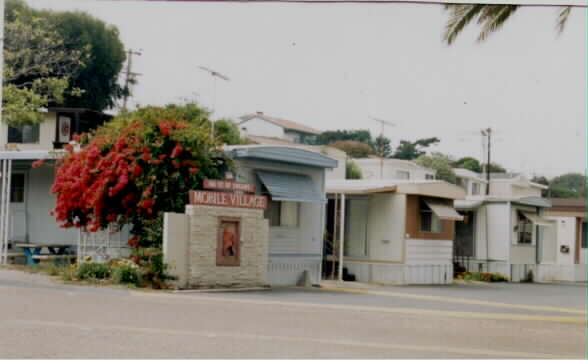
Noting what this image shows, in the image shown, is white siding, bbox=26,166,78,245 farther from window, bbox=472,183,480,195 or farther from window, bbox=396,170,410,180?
window, bbox=472,183,480,195

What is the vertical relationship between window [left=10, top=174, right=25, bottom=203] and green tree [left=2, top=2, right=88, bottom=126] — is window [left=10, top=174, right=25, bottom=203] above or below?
below

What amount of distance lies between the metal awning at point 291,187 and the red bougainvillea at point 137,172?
1.81 metres

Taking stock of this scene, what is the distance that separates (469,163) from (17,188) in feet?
113

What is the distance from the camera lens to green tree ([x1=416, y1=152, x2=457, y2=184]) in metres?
46.1

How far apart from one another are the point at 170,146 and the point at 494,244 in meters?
15.2

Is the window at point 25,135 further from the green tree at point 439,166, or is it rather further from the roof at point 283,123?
the green tree at point 439,166

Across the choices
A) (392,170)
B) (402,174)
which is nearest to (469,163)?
(402,174)

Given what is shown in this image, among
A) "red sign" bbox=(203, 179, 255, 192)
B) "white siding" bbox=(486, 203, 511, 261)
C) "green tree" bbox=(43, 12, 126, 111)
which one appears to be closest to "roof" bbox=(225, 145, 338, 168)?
Result: "red sign" bbox=(203, 179, 255, 192)

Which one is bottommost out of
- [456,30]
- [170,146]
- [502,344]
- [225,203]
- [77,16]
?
[502,344]

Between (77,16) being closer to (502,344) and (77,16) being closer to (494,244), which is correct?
(494,244)

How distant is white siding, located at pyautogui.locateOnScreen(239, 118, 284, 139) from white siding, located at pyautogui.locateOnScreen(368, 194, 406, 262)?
19899mm

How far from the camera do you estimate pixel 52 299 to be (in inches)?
545

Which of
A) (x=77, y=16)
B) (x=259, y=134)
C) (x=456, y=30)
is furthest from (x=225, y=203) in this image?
(x=259, y=134)

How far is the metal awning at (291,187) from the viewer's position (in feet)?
65.9
